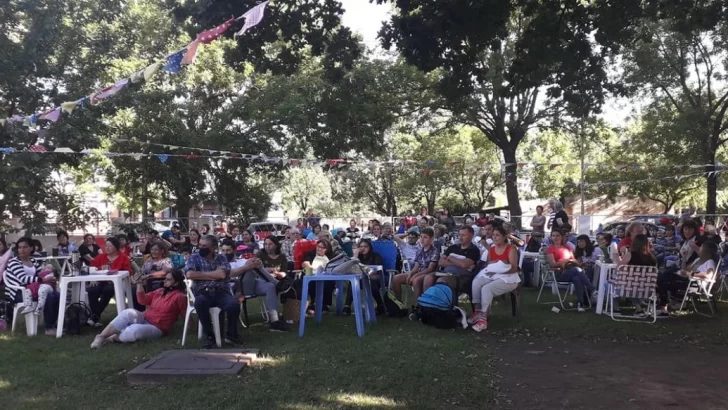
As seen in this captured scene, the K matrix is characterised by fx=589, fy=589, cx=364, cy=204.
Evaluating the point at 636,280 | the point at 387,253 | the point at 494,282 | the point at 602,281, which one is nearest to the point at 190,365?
the point at 494,282

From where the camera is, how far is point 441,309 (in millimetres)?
6504

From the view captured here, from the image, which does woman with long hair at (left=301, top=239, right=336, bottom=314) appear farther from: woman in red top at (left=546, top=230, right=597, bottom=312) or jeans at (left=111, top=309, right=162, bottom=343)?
woman in red top at (left=546, top=230, right=597, bottom=312)

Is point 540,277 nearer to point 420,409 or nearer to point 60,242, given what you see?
point 420,409

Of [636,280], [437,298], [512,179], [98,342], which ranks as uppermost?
[512,179]

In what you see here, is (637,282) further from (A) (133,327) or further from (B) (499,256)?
(A) (133,327)

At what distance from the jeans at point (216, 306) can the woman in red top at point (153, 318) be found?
1.81ft

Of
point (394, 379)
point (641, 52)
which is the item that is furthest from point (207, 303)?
point (641, 52)

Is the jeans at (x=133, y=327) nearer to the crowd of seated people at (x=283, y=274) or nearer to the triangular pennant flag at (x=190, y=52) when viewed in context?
the crowd of seated people at (x=283, y=274)

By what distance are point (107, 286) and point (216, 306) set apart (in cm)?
210

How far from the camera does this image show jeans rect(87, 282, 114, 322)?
7172 millimetres

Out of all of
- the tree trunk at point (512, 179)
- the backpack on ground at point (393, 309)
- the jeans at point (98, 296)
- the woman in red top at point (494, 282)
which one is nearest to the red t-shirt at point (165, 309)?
the jeans at point (98, 296)

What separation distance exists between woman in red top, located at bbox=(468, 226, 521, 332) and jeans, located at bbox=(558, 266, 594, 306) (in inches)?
51.8

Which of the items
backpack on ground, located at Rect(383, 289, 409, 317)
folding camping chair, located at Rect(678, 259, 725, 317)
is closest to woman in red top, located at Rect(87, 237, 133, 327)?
backpack on ground, located at Rect(383, 289, 409, 317)

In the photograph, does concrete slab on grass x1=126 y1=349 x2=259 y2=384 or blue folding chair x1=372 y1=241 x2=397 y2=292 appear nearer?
concrete slab on grass x1=126 y1=349 x2=259 y2=384
